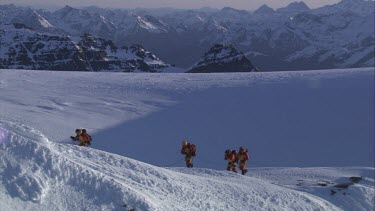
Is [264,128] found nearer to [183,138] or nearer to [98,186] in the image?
[183,138]

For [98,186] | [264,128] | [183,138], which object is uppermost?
[98,186]

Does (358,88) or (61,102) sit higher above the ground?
(358,88)

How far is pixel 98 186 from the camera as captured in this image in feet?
29.8

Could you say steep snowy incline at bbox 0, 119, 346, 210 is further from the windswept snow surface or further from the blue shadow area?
the blue shadow area

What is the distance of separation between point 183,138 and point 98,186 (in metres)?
15.7

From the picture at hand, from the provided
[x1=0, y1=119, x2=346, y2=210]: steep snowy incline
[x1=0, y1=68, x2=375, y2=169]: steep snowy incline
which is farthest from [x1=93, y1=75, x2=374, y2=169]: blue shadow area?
[x1=0, y1=119, x2=346, y2=210]: steep snowy incline

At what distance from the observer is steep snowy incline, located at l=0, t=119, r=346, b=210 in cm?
839

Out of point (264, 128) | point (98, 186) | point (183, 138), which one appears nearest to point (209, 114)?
point (264, 128)

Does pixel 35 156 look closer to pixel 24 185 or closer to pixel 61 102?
pixel 24 185

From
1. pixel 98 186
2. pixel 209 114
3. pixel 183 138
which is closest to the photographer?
pixel 98 186

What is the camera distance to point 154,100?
3167 centimetres

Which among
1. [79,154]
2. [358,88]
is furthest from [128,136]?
[358,88]

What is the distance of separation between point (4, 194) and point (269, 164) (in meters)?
15.4

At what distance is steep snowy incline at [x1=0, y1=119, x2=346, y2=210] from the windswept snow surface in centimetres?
2
